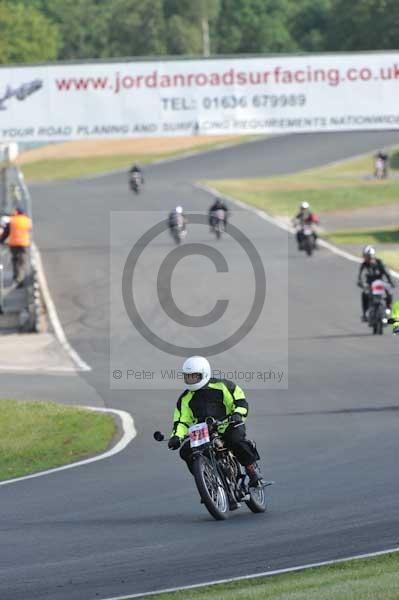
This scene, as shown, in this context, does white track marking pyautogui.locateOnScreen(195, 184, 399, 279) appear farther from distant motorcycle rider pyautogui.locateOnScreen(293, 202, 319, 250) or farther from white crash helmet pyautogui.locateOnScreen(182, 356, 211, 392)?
white crash helmet pyautogui.locateOnScreen(182, 356, 211, 392)

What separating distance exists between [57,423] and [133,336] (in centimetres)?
1138

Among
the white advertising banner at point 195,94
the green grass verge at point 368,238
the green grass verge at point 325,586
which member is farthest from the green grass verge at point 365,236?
the green grass verge at point 325,586

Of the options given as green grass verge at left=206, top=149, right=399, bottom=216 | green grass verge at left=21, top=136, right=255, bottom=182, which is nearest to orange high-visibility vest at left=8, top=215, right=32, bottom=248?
green grass verge at left=206, top=149, right=399, bottom=216

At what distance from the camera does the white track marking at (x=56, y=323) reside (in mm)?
27711

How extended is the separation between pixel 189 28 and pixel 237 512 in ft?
366

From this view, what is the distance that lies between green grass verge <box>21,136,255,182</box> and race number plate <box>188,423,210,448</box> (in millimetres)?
72067

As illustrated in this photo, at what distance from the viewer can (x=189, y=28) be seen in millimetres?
120812

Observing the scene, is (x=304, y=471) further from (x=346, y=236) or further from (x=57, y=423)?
(x=346, y=236)

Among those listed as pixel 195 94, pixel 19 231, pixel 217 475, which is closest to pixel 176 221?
pixel 195 94

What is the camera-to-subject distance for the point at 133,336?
30578 millimetres

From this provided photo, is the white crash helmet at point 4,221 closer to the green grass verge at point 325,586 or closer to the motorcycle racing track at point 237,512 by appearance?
the motorcycle racing track at point 237,512

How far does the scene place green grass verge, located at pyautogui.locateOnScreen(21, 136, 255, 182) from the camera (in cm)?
8500

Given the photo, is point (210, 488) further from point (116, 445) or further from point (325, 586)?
point (116, 445)

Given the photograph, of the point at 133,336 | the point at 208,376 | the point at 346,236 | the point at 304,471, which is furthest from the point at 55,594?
the point at 346,236
